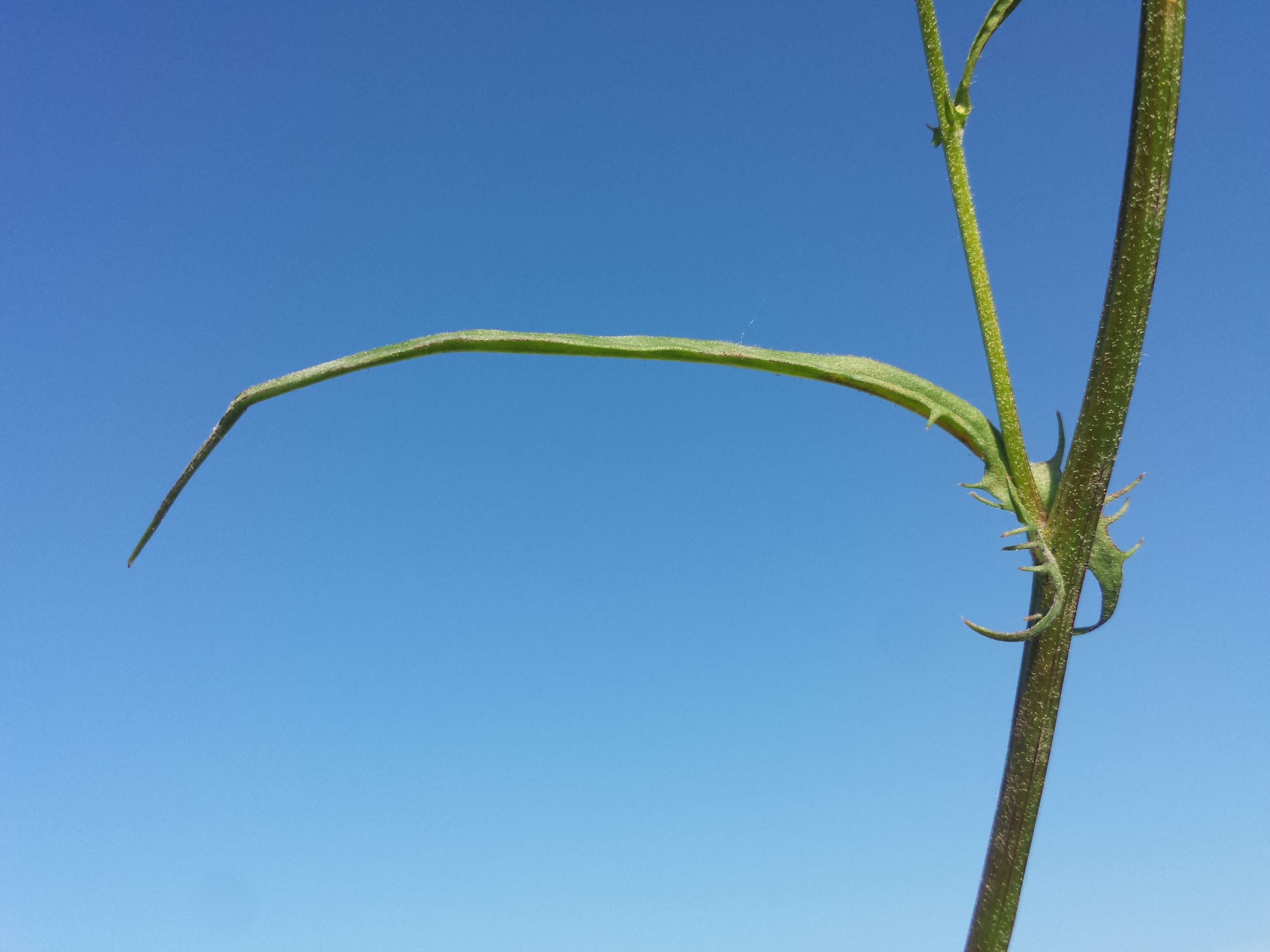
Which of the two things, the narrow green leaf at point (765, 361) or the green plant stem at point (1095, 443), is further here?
the narrow green leaf at point (765, 361)

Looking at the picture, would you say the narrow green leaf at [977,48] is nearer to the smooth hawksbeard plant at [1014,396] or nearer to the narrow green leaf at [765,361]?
the smooth hawksbeard plant at [1014,396]

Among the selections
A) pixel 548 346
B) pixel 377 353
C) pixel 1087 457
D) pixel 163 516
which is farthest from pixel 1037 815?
pixel 163 516

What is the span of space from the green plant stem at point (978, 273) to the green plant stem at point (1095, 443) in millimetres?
50

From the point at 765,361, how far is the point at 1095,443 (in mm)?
365

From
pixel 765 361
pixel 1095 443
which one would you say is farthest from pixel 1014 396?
pixel 765 361

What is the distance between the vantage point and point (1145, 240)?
0.93m

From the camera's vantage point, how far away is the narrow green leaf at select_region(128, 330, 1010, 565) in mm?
1099

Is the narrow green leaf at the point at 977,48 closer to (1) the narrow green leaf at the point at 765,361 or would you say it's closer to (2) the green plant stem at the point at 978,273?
(2) the green plant stem at the point at 978,273

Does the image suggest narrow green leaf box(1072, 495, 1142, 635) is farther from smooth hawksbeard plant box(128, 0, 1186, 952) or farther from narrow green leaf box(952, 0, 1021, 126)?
narrow green leaf box(952, 0, 1021, 126)

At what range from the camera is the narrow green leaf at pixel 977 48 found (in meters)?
1.11

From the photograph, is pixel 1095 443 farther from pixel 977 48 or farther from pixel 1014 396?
pixel 977 48

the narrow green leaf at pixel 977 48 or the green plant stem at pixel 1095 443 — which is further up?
the narrow green leaf at pixel 977 48

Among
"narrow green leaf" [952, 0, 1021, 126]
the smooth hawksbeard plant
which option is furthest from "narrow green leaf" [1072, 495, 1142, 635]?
"narrow green leaf" [952, 0, 1021, 126]

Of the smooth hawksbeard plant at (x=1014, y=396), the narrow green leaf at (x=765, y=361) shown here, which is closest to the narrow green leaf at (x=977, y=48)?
the smooth hawksbeard plant at (x=1014, y=396)
